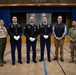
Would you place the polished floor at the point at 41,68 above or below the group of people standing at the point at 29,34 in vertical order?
below

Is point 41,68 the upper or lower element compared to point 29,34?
lower

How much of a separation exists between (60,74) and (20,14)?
11.9 m

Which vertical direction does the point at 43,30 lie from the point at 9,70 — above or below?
above

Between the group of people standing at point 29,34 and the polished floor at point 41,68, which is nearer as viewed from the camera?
the polished floor at point 41,68

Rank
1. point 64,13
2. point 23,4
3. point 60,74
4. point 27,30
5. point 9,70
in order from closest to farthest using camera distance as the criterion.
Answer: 1. point 60,74
2. point 9,70
3. point 27,30
4. point 23,4
5. point 64,13

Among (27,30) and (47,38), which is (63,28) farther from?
(27,30)

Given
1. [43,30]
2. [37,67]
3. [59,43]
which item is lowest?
[37,67]

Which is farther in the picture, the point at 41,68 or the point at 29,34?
the point at 29,34

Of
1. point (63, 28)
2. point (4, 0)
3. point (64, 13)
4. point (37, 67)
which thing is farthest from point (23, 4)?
point (37, 67)

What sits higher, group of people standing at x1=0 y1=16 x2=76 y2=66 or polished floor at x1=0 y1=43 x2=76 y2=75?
group of people standing at x1=0 y1=16 x2=76 y2=66

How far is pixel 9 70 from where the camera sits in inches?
237

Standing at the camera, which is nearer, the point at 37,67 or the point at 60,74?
the point at 60,74

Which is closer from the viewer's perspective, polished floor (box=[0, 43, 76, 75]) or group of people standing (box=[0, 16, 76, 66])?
polished floor (box=[0, 43, 76, 75])

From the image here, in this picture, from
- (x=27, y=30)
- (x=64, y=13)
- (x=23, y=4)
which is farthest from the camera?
(x=64, y=13)
